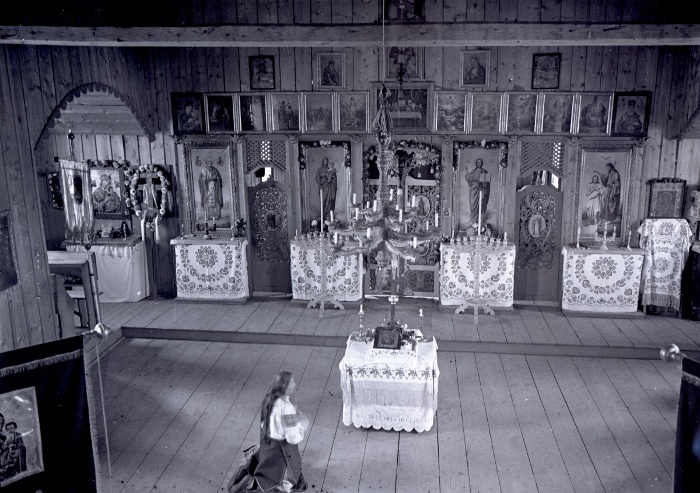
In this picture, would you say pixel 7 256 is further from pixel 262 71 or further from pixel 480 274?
pixel 480 274

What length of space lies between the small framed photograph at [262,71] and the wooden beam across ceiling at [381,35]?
2203mm

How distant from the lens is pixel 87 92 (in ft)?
31.2

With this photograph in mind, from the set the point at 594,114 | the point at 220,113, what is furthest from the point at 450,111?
the point at 220,113

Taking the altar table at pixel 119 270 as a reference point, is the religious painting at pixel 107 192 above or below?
above

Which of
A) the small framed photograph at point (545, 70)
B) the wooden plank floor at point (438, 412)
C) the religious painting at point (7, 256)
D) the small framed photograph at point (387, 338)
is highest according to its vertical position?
the small framed photograph at point (545, 70)

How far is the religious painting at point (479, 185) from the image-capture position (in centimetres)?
988

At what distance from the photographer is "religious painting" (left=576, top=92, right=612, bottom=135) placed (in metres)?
9.41

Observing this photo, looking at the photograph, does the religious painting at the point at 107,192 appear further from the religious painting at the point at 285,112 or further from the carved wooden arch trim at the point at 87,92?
the religious painting at the point at 285,112

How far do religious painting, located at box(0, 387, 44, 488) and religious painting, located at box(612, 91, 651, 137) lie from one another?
8.60 meters

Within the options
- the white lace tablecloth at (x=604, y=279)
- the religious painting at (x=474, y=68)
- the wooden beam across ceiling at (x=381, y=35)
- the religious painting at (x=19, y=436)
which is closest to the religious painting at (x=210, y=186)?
the wooden beam across ceiling at (x=381, y=35)

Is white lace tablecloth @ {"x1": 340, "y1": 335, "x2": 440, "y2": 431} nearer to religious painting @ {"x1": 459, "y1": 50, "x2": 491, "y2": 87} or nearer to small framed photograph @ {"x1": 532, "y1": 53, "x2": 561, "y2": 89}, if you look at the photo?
religious painting @ {"x1": 459, "y1": 50, "x2": 491, "y2": 87}

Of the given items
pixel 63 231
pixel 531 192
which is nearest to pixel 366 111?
pixel 531 192

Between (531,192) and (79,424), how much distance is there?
754 cm

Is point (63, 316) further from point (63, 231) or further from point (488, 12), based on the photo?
point (488, 12)
